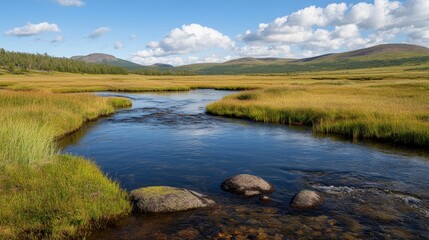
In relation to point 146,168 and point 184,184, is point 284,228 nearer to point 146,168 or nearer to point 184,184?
point 184,184

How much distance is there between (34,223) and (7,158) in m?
4.87

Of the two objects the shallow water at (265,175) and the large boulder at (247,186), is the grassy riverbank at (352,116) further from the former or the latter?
the large boulder at (247,186)


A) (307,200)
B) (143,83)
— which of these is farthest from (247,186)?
(143,83)

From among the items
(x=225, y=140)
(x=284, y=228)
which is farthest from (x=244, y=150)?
(x=284, y=228)

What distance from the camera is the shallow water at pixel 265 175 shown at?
10.2m

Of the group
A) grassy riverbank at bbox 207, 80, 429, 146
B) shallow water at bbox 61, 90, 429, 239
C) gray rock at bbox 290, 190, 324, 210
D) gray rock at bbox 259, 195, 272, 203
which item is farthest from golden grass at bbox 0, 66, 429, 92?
gray rock at bbox 290, 190, 324, 210

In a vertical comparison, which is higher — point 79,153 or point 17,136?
point 17,136

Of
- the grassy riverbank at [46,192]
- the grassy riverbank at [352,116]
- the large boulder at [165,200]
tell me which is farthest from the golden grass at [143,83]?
the large boulder at [165,200]

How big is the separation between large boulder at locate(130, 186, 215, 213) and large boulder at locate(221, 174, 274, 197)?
139cm

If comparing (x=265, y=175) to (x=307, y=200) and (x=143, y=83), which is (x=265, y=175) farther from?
(x=143, y=83)

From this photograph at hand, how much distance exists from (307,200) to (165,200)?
15.5 feet

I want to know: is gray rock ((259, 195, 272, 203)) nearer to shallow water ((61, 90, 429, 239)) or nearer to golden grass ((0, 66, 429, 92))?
shallow water ((61, 90, 429, 239))

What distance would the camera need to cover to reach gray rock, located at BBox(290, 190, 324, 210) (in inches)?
463

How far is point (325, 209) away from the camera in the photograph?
1163cm
